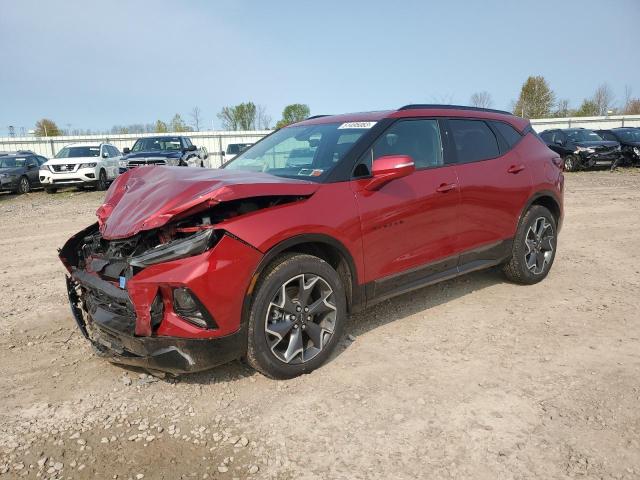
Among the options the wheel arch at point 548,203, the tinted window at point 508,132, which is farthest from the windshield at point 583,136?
the tinted window at point 508,132

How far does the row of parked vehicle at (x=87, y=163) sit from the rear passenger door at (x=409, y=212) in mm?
12577

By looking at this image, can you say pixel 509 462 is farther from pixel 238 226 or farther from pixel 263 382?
pixel 238 226

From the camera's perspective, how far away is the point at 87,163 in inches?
665

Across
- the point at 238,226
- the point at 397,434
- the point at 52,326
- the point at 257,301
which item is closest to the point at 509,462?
the point at 397,434

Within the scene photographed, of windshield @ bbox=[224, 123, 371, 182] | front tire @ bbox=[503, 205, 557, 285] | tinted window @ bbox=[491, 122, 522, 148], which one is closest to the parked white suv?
windshield @ bbox=[224, 123, 371, 182]

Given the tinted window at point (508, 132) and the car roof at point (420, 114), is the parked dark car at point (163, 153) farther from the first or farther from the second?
the tinted window at point (508, 132)

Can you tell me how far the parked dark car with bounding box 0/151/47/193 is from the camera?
16.9 meters

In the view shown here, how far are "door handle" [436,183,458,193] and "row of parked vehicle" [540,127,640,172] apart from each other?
16749 millimetres

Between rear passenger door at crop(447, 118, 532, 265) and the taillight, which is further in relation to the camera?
the taillight

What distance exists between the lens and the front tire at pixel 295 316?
304 centimetres

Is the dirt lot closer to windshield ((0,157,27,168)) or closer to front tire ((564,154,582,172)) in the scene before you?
windshield ((0,157,27,168))

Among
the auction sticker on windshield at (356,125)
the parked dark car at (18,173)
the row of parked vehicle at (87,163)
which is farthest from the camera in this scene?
the parked dark car at (18,173)

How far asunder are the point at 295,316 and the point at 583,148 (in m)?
19.3

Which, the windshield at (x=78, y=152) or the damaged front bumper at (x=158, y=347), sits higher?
the windshield at (x=78, y=152)
